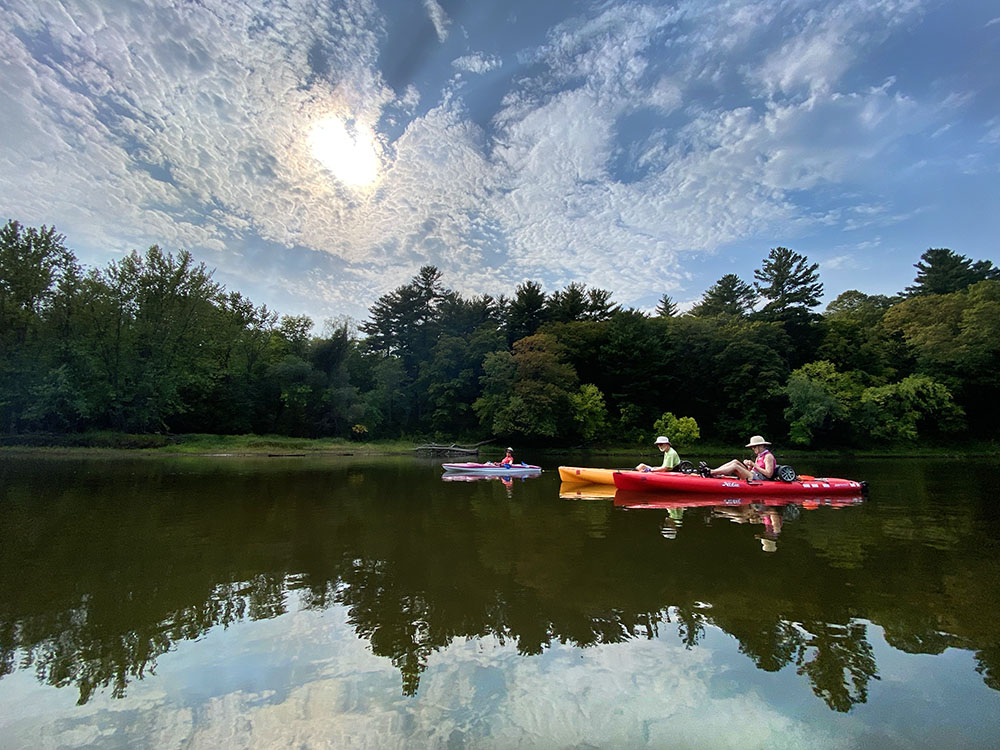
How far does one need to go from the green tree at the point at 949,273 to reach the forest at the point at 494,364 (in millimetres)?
171

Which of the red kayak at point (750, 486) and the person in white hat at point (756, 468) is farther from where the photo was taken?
the person in white hat at point (756, 468)

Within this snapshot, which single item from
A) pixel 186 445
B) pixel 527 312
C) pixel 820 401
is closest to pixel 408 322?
pixel 527 312

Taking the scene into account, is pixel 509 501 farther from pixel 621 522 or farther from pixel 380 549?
pixel 380 549

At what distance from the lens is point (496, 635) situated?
13.6 ft

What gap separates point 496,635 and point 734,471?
35.3ft

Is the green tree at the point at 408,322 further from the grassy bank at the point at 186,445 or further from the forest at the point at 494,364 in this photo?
the grassy bank at the point at 186,445

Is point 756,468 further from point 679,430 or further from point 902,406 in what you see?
point 902,406

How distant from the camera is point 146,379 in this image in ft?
101

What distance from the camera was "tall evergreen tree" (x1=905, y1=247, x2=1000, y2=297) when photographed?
44062 mm

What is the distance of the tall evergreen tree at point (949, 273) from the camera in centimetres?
4406

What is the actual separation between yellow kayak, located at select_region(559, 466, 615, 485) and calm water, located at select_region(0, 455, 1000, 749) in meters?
6.19

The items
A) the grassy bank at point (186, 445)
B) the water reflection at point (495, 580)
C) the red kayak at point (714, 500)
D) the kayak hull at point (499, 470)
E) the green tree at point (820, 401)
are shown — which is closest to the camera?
the water reflection at point (495, 580)

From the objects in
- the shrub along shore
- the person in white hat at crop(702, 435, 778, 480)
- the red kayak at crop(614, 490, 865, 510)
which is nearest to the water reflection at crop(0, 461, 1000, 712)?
the red kayak at crop(614, 490, 865, 510)

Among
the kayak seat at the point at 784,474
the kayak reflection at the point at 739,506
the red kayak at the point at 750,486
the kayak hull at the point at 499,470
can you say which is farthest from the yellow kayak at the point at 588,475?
the kayak seat at the point at 784,474
